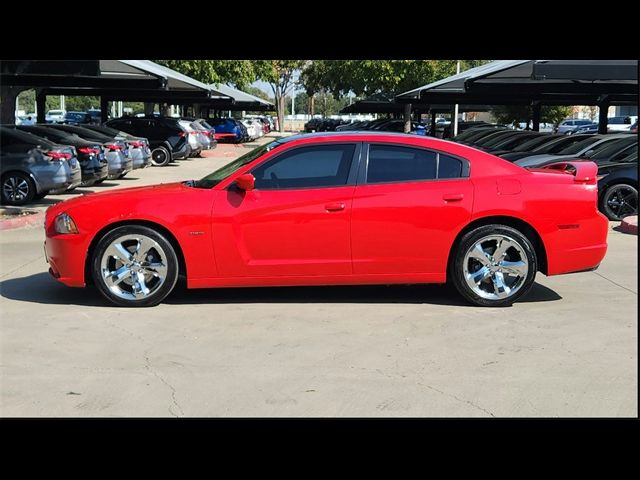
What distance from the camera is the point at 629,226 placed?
1259 cm

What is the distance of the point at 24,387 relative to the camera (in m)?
5.34

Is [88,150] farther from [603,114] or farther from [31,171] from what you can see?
[603,114]

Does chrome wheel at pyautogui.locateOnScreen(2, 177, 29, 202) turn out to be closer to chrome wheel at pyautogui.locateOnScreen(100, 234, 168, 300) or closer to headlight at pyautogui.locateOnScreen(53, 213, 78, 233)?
headlight at pyautogui.locateOnScreen(53, 213, 78, 233)

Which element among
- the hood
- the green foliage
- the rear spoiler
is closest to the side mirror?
the hood

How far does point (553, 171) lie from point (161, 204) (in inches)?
144

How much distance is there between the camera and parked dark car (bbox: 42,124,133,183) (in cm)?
2044

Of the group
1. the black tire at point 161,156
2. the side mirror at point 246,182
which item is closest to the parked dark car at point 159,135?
the black tire at point 161,156

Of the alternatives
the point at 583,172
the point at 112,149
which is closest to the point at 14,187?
the point at 112,149

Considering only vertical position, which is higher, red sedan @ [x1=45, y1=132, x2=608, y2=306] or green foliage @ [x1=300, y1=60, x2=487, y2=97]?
green foliage @ [x1=300, y1=60, x2=487, y2=97]

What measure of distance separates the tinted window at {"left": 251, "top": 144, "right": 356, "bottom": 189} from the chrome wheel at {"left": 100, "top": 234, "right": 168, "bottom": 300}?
1105mm

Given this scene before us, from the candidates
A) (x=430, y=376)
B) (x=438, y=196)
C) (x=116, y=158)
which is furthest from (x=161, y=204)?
(x=116, y=158)

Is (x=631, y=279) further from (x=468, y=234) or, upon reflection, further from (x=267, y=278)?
(x=267, y=278)

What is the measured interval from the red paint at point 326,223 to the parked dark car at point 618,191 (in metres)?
6.50
